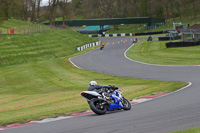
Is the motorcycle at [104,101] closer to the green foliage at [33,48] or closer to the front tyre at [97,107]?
the front tyre at [97,107]

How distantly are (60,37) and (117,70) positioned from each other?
41.4m

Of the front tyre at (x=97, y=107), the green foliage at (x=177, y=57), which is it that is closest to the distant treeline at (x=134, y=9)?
the green foliage at (x=177, y=57)

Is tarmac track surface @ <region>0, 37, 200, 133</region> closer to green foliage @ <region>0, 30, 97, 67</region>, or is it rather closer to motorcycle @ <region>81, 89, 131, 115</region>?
motorcycle @ <region>81, 89, 131, 115</region>

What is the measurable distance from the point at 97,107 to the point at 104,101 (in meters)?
0.46

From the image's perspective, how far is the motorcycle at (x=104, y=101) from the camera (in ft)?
45.2

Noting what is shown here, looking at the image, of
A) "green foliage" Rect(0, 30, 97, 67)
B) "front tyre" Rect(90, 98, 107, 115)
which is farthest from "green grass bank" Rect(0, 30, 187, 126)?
"front tyre" Rect(90, 98, 107, 115)

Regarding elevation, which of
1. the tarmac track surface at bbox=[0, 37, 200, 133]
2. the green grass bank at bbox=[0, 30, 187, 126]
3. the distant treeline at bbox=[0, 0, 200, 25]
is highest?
the distant treeline at bbox=[0, 0, 200, 25]

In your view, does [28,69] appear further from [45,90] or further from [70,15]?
[70,15]

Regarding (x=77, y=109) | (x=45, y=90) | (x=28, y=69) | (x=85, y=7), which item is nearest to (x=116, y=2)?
(x=85, y=7)

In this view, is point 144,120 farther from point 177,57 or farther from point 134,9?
point 134,9

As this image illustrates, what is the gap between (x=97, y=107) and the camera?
13859 millimetres

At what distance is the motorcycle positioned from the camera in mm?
13789

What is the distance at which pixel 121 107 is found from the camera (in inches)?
579

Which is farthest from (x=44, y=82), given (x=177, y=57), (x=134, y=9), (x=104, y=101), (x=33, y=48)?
(x=134, y=9)
